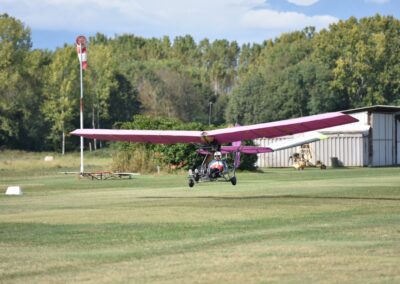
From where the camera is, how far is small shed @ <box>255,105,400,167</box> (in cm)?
6512

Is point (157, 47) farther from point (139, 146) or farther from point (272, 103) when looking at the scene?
point (139, 146)

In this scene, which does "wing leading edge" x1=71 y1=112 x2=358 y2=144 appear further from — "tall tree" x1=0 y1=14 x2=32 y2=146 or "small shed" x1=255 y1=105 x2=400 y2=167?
"tall tree" x1=0 y1=14 x2=32 y2=146

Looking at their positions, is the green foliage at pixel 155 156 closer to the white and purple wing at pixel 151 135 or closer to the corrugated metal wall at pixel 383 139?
the white and purple wing at pixel 151 135

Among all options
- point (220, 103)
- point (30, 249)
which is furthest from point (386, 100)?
point (30, 249)

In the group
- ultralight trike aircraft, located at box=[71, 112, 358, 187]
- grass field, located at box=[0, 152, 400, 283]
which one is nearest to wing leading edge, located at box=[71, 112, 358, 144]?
ultralight trike aircraft, located at box=[71, 112, 358, 187]

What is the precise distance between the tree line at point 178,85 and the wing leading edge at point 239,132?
62.5 m

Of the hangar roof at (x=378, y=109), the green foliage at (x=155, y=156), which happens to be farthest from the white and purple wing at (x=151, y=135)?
the hangar roof at (x=378, y=109)

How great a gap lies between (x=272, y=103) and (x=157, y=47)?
7819cm

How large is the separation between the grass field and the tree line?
68.0 metres

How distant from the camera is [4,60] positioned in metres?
93.8

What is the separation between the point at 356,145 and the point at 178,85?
66464 millimetres

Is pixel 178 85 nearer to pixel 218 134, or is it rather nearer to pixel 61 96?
pixel 61 96

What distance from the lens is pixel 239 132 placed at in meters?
27.2

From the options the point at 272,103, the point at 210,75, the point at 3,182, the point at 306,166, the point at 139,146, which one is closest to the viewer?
the point at 3,182
